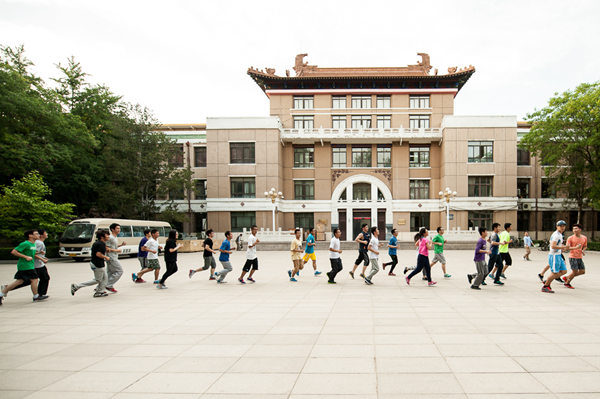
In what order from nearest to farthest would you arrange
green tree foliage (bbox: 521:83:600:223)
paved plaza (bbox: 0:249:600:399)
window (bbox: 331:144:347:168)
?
paved plaza (bbox: 0:249:600:399), green tree foliage (bbox: 521:83:600:223), window (bbox: 331:144:347:168)

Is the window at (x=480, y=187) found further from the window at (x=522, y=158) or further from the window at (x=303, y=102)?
the window at (x=303, y=102)

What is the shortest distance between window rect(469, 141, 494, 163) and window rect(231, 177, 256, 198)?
19394 millimetres

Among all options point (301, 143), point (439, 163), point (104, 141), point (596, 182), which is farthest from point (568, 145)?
point (104, 141)

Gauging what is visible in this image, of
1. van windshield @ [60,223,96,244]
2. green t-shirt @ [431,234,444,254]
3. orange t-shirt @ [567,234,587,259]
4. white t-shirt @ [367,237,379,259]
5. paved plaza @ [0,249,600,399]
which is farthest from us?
van windshield @ [60,223,96,244]

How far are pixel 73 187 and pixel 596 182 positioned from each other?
38.2m

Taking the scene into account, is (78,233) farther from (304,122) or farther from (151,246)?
(304,122)

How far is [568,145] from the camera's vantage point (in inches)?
1018

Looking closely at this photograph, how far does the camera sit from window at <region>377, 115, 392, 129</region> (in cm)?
3441

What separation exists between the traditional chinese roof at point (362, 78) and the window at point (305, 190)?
895 cm

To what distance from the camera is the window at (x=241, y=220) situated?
32625mm

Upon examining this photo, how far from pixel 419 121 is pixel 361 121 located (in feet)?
17.7

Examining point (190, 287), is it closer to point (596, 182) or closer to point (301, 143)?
point (301, 143)

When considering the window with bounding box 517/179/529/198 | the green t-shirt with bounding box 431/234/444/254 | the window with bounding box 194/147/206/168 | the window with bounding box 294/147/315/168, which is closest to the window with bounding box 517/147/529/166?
the window with bounding box 517/179/529/198

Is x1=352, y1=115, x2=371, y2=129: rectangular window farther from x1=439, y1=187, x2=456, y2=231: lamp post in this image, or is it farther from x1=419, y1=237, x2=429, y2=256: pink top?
x1=419, y1=237, x2=429, y2=256: pink top
